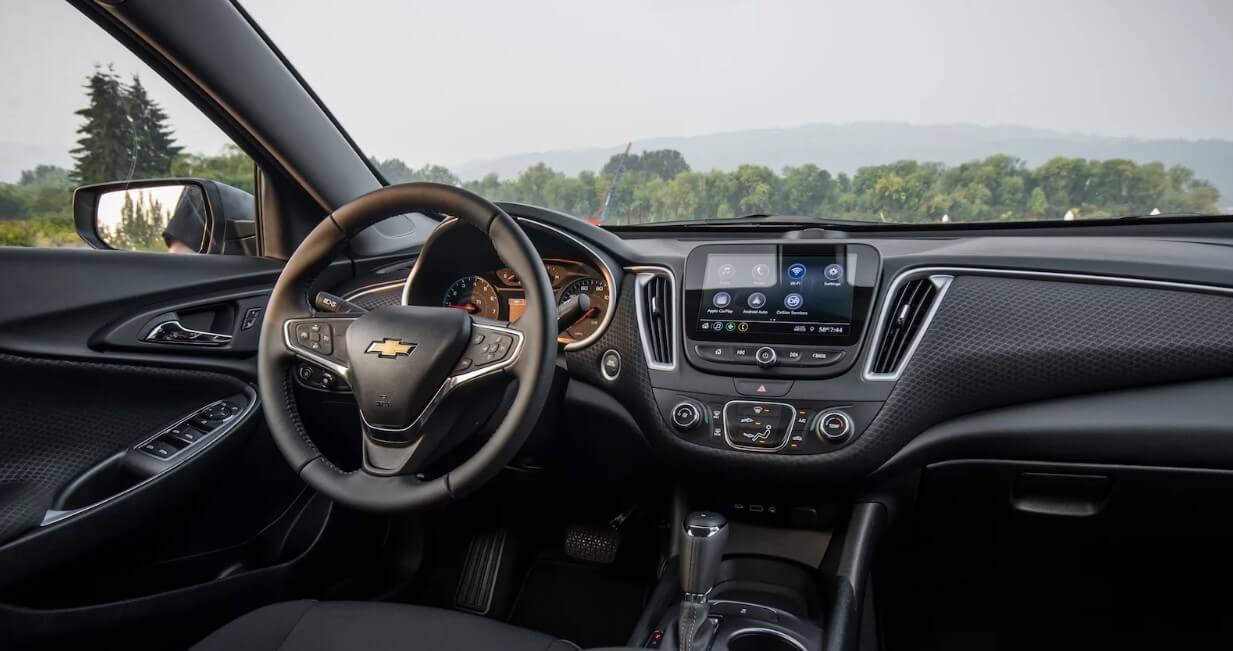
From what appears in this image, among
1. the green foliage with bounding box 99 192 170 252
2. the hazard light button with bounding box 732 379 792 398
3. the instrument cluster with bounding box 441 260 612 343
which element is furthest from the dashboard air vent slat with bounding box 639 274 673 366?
the green foliage with bounding box 99 192 170 252

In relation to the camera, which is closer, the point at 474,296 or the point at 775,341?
the point at 775,341

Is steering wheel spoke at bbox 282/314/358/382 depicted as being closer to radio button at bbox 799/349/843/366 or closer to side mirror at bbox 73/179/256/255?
side mirror at bbox 73/179/256/255

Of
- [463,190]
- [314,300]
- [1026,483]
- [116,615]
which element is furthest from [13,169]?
[1026,483]

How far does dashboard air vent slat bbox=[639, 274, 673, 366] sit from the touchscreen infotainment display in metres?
0.07

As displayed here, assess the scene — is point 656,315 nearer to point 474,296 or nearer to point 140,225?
point 474,296

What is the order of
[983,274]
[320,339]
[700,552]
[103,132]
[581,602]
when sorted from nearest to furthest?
[320,339], [700,552], [983,274], [103,132], [581,602]

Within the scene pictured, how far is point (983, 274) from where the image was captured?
181cm

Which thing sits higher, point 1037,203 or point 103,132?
Result: point 103,132

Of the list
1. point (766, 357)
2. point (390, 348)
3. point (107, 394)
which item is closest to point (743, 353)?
point (766, 357)

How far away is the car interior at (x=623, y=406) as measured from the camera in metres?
1.52

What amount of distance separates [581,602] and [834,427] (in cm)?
113

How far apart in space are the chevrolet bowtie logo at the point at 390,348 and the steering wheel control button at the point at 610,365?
689 millimetres

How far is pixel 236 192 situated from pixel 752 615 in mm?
1769

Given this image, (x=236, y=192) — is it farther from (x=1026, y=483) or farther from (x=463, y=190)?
(x=1026, y=483)
